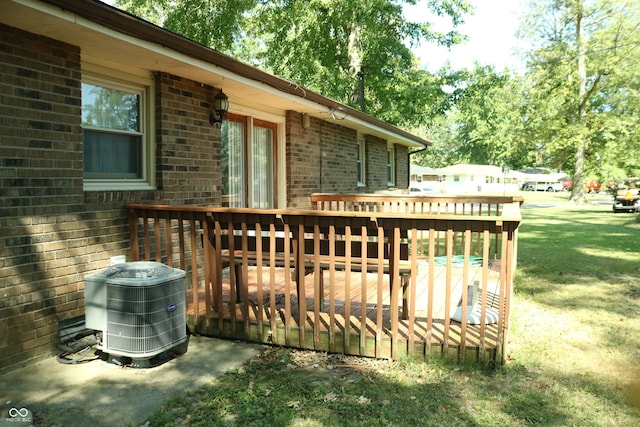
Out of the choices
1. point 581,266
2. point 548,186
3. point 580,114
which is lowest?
point 581,266

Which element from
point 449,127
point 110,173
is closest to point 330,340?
point 110,173

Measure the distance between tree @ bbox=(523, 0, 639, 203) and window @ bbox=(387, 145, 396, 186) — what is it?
15524 mm

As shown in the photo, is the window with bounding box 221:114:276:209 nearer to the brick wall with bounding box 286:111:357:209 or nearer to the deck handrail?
the brick wall with bounding box 286:111:357:209

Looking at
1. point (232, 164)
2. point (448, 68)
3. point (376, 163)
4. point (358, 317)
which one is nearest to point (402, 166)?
point (376, 163)

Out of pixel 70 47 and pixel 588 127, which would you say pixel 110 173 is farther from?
pixel 588 127

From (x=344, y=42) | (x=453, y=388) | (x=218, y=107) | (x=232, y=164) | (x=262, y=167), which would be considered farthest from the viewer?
(x=344, y=42)

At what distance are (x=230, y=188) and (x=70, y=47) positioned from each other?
328cm

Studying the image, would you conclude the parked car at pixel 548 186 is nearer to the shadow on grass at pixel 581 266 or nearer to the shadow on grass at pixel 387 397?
the shadow on grass at pixel 581 266

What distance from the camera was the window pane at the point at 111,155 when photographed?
475cm

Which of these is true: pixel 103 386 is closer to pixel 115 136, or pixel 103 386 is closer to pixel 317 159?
pixel 115 136

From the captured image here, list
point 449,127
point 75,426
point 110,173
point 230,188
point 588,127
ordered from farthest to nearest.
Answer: point 449,127 → point 588,127 → point 230,188 → point 110,173 → point 75,426

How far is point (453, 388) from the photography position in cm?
346

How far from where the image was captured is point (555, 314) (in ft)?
17.9

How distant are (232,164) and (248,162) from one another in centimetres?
41
